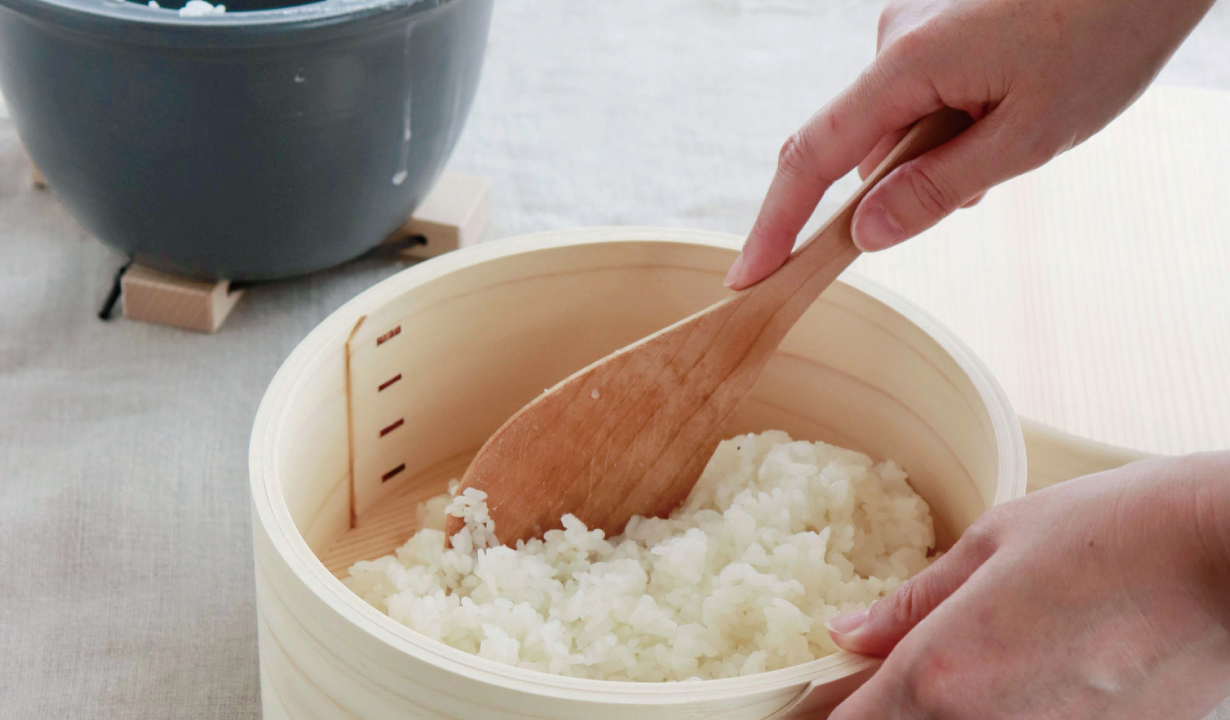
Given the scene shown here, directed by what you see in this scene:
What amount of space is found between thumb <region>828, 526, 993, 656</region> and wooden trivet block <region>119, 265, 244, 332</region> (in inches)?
45.5

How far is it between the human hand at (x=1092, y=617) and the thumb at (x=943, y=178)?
0.31 metres

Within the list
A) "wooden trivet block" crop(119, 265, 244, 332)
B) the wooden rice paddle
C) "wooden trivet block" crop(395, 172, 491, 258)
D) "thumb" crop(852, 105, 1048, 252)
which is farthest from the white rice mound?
"wooden trivet block" crop(395, 172, 491, 258)

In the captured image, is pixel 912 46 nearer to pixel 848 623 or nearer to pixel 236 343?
pixel 848 623

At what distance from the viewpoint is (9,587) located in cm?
122

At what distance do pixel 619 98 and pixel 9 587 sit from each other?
144 centimetres

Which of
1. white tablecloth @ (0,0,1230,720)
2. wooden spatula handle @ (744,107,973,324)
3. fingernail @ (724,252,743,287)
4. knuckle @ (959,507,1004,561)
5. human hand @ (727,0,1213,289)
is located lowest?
white tablecloth @ (0,0,1230,720)

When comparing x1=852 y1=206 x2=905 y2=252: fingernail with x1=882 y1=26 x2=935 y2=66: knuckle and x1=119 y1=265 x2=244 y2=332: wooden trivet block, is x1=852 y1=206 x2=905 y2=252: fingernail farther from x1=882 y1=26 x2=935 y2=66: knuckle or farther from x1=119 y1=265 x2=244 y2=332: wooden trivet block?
x1=119 y1=265 x2=244 y2=332: wooden trivet block

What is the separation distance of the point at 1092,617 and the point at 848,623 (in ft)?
0.61

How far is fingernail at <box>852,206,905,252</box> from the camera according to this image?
2.97 feet

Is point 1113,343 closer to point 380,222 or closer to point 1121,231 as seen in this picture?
point 1121,231


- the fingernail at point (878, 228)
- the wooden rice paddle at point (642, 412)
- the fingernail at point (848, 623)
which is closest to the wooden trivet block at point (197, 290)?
the wooden rice paddle at point (642, 412)

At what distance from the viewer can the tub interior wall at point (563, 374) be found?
3.31 ft

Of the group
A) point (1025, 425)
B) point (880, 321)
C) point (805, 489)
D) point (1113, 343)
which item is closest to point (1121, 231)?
point (1113, 343)

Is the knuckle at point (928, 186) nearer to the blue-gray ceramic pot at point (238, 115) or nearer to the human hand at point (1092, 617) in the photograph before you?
the human hand at point (1092, 617)
